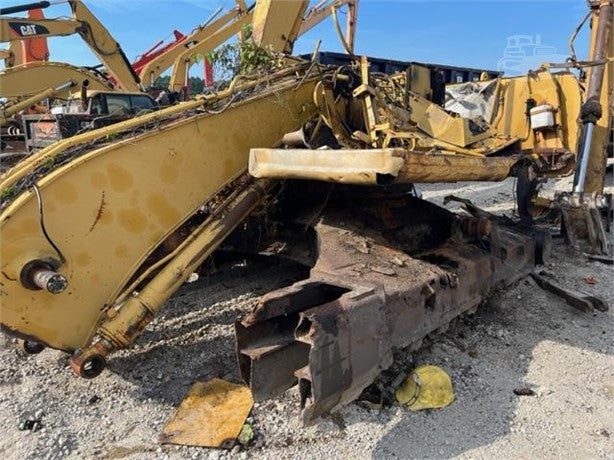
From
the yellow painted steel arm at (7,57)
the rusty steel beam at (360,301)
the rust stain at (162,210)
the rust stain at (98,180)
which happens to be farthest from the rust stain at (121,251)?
the yellow painted steel arm at (7,57)

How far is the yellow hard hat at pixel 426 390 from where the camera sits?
282 cm

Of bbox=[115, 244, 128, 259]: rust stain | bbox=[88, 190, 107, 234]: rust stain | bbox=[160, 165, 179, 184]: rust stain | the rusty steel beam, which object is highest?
bbox=[160, 165, 179, 184]: rust stain

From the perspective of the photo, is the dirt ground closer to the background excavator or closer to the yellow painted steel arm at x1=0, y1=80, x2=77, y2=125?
the background excavator

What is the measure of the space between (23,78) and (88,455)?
9.71 m

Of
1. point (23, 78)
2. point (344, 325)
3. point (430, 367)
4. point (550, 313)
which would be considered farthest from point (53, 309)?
point (23, 78)

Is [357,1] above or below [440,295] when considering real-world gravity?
above

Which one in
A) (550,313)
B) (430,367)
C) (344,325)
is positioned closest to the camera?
(344,325)

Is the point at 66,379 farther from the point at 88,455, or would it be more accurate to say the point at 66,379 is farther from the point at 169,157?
the point at 169,157

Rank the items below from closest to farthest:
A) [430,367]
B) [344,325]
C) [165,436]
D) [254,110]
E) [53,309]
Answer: [344,325] → [165,436] → [53,309] → [430,367] → [254,110]

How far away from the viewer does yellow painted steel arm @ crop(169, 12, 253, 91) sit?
10664 mm

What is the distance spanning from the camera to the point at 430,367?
3.03 m

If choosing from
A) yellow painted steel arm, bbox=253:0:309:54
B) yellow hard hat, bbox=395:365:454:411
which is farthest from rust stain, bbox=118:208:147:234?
yellow painted steel arm, bbox=253:0:309:54

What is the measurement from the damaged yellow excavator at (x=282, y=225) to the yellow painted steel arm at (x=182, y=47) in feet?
27.3

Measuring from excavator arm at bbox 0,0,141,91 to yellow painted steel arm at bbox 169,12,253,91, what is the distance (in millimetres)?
776
